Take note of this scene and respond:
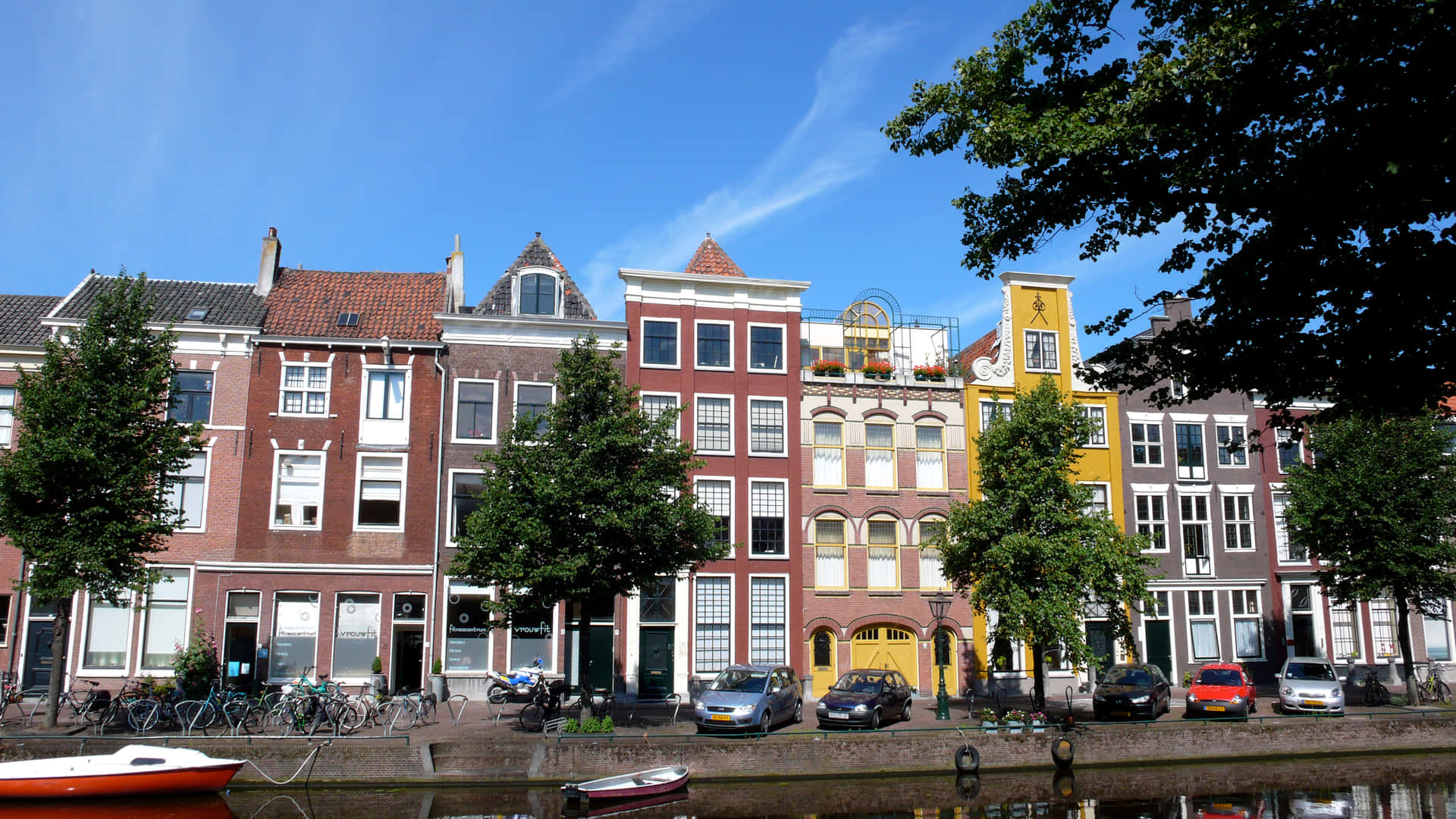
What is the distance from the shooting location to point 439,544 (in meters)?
31.8

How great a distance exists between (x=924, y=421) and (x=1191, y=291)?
24.1 m

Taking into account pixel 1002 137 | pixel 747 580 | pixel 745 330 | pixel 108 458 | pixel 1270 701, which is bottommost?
pixel 1270 701

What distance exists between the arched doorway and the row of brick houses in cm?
8

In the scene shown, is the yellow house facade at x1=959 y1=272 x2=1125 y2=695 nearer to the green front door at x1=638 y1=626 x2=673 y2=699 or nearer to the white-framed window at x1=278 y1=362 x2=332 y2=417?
the green front door at x1=638 y1=626 x2=673 y2=699

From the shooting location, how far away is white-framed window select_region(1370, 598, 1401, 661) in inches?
1522

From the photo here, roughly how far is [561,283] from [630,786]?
18.7 m

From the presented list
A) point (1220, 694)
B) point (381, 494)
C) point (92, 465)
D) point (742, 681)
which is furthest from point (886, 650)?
point (92, 465)

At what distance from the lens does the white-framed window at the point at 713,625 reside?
109 ft

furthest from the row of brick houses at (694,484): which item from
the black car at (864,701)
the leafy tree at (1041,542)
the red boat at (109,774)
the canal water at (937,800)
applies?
the red boat at (109,774)

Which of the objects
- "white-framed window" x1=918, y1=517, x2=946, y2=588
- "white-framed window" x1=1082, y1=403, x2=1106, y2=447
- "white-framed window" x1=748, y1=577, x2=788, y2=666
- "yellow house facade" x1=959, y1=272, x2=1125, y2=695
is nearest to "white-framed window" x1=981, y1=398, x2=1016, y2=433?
"yellow house facade" x1=959, y1=272, x2=1125, y2=695

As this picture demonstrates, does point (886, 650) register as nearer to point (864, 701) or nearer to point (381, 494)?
point (864, 701)

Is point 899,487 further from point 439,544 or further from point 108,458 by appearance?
point 108,458

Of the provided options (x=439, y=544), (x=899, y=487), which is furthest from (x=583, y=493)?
(x=899, y=487)

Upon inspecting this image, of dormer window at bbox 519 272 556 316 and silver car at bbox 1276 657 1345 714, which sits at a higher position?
dormer window at bbox 519 272 556 316
